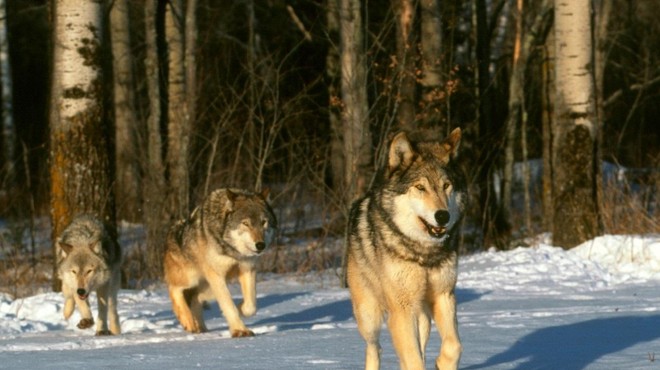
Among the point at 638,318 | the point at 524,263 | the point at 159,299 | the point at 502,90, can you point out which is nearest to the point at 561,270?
the point at 524,263

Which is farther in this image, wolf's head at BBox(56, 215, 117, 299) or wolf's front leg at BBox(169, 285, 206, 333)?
wolf's head at BBox(56, 215, 117, 299)

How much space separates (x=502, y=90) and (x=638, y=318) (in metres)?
19.4

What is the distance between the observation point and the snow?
7.22 metres

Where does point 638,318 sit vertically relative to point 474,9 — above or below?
below

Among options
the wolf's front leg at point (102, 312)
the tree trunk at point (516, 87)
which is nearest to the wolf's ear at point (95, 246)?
the wolf's front leg at point (102, 312)

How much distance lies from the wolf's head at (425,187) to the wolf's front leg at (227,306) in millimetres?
3041

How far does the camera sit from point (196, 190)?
14.2 meters

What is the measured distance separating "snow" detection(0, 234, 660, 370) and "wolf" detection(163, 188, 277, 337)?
0.25 m

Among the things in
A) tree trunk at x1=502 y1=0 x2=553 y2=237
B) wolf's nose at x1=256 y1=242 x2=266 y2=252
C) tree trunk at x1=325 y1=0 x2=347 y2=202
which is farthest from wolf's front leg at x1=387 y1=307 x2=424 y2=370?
tree trunk at x1=502 y1=0 x2=553 y2=237

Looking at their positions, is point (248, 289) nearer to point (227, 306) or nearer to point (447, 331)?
point (227, 306)

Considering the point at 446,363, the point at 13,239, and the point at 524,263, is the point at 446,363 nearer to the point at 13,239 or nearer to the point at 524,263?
the point at 524,263

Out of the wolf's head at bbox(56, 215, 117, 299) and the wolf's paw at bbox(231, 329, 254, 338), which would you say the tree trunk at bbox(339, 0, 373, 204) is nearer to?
the wolf's head at bbox(56, 215, 117, 299)

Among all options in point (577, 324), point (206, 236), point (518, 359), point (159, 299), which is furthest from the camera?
point (159, 299)

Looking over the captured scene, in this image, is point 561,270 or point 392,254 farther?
point 561,270
